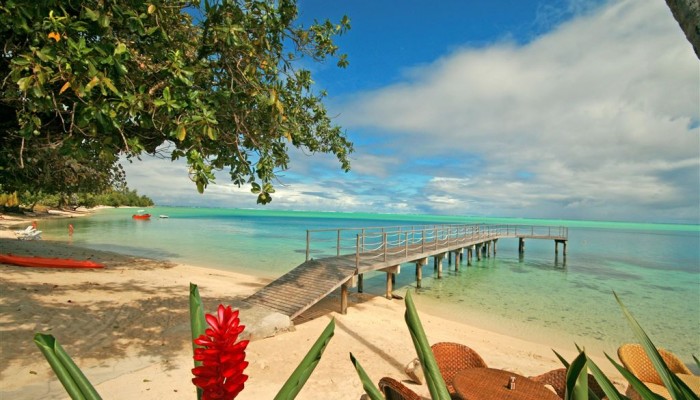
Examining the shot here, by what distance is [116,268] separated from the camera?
15.5 metres

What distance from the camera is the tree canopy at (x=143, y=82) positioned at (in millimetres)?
3145

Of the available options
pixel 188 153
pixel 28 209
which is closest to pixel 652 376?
pixel 188 153

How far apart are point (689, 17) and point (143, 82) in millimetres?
4957

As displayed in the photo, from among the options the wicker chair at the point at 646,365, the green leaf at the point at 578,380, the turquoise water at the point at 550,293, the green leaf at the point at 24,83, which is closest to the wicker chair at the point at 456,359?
the wicker chair at the point at 646,365

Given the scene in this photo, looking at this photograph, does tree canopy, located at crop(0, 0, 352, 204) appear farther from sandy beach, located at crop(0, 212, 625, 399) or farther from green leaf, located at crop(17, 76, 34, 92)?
sandy beach, located at crop(0, 212, 625, 399)

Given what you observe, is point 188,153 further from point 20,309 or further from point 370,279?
point 370,279

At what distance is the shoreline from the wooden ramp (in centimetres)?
61

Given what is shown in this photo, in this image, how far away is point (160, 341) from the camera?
681cm

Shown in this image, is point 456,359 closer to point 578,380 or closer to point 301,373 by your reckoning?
point 578,380

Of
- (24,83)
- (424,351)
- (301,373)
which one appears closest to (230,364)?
(301,373)

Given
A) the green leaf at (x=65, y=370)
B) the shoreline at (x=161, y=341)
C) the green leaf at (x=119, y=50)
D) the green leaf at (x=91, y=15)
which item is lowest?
the shoreline at (x=161, y=341)

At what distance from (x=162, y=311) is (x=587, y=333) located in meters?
13.6

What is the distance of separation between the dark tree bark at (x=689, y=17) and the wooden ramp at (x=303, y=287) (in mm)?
8361

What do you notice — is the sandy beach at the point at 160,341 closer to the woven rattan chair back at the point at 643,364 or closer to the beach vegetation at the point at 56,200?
the woven rattan chair back at the point at 643,364
